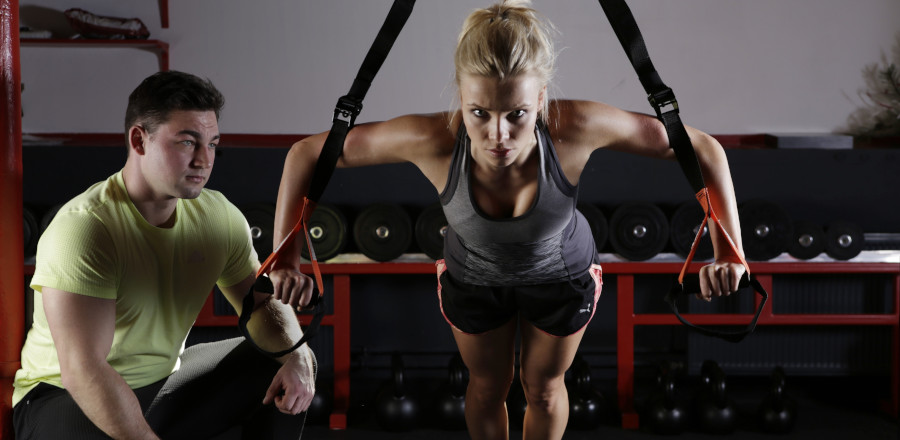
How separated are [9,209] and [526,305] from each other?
4.32 feet

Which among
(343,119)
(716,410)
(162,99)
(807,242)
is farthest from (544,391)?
(807,242)

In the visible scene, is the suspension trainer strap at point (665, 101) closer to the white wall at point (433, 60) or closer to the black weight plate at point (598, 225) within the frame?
the black weight plate at point (598, 225)

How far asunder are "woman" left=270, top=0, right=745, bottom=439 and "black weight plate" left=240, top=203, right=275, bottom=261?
5.29 ft

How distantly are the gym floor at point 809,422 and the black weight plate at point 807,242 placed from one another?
74 cm

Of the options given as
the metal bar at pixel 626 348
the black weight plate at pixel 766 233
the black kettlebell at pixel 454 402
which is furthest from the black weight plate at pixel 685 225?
the black kettlebell at pixel 454 402

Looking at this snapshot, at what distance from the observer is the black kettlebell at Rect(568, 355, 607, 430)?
11.5ft

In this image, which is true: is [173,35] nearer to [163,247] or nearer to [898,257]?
[163,247]

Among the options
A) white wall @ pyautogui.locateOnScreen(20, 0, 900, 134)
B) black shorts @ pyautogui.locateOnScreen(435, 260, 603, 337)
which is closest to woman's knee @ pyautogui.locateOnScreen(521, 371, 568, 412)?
black shorts @ pyautogui.locateOnScreen(435, 260, 603, 337)

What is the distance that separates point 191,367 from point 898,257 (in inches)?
126

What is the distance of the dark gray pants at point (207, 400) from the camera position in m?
1.97

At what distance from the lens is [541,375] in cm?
210

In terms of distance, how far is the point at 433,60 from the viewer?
4.38 metres

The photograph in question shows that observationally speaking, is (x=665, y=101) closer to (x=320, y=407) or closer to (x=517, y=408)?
(x=517, y=408)

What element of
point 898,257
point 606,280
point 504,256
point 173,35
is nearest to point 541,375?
point 504,256
